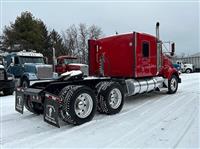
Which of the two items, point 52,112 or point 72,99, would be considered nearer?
point 52,112

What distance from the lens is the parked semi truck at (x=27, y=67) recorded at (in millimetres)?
15516

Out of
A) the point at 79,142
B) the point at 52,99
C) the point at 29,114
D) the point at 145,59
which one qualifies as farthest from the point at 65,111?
the point at 145,59

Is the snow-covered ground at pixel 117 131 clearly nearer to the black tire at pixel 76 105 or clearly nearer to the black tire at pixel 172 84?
the black tire at pixel 76 105

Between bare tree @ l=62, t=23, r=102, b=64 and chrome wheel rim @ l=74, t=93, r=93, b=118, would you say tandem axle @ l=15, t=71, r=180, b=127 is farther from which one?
bare tree @ l=62, t=23, r=102, b=64

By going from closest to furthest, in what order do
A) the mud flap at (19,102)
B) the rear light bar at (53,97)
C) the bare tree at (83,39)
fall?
1. the rear light bar at (53,97)
2. the mud flap at (19,102)
3. the bare tree at (83,39)

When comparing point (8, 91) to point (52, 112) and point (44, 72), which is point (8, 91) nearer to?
point (44, 72)

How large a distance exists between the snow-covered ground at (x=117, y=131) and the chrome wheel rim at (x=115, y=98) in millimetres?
284

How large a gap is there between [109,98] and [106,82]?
1.86ft

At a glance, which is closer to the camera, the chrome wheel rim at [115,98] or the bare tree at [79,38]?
the chrome wheel rim at [115,98]

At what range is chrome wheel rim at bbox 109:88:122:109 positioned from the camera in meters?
7.16

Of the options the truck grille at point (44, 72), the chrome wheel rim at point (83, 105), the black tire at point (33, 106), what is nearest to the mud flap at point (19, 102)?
the black tire at point (33, 106)

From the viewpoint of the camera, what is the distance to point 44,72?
16.0 meters

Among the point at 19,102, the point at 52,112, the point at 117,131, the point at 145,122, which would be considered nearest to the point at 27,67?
the point at 19,102

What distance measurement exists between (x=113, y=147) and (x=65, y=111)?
1.62 meters
